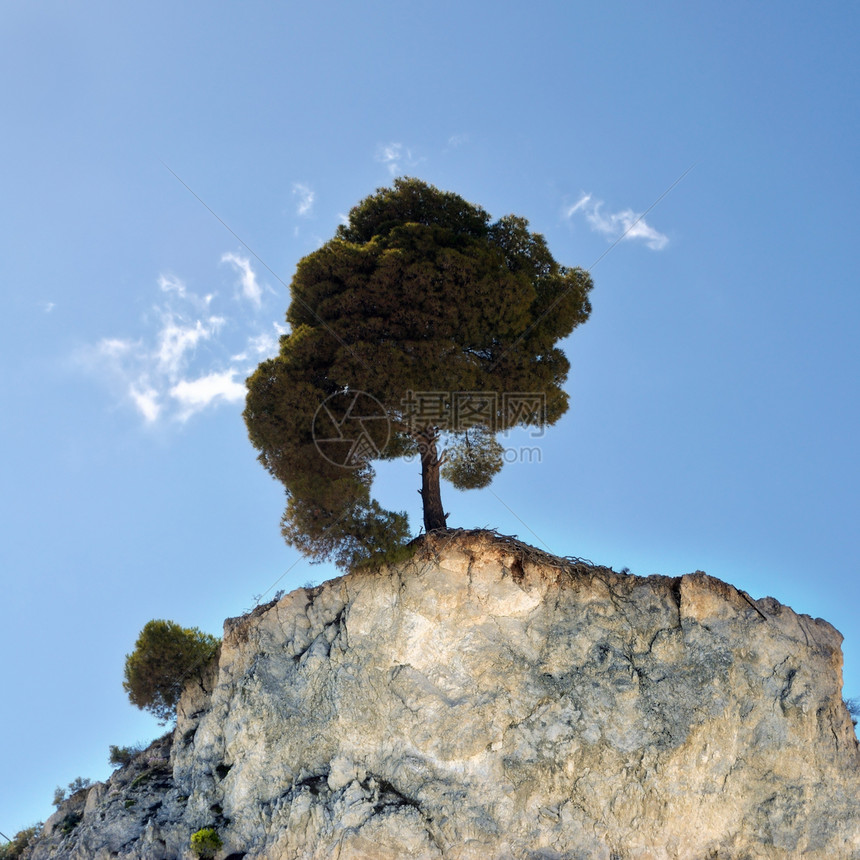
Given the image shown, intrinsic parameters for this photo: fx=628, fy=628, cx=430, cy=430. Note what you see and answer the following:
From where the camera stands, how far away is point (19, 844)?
2150 centimetres

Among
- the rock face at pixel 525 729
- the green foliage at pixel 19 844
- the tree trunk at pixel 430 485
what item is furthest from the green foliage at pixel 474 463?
the green foliage at pixel 19 844

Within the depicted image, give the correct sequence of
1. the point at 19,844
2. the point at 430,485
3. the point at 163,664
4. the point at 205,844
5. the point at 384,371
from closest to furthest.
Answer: the point at 205,844, the point at 384,371, the point at 430,485, the point at 163,664, the point at 19,844

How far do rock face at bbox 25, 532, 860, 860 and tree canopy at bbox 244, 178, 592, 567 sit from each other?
237 centimetres

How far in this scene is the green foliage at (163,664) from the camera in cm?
1889

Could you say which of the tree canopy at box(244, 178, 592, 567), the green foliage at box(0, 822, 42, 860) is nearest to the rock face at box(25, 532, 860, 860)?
the tree canopy at box(244, 178, 592, 567)

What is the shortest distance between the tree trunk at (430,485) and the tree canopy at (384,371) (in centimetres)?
3

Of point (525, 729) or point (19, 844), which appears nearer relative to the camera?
point (525, 729)

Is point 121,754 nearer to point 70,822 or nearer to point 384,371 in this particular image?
point 70,822

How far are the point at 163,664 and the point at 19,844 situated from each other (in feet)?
32.0

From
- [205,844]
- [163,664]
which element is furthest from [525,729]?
[163,664]

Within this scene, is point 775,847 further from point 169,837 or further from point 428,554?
point 169,837

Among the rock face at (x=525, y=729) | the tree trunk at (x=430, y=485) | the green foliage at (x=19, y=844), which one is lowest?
the green foliage at (x=19, y=844)

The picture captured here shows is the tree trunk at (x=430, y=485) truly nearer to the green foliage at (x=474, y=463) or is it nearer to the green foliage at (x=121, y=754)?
the green foliage at (x=474, y=463)

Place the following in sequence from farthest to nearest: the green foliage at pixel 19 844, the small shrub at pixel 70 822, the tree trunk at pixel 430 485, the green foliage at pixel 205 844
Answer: the green foliage at pixel 19 844, the small shrub at pixel 70 822, the tree trunk at pixel 430 485, the green foliage at pixel 205 844
